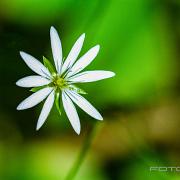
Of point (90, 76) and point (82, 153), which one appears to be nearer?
point (90, 76)

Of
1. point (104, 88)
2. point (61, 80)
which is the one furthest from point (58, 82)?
point (104, 88)

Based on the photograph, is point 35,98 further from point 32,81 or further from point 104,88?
Answer: point 104,88

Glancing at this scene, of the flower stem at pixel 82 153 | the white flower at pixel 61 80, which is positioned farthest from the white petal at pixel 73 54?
the flower stem at pixel 82 153

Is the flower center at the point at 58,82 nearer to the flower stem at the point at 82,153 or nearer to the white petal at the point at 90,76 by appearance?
the white petal at the point at 90,76

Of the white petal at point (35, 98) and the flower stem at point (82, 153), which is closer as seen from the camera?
the white petal at point (35, 98)

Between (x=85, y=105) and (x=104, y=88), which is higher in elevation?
(x=104, y=88)
